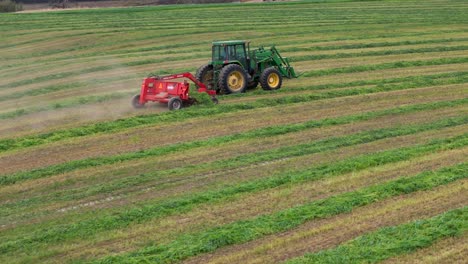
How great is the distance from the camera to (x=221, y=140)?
1591cm

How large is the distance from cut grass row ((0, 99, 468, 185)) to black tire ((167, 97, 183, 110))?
338 cm

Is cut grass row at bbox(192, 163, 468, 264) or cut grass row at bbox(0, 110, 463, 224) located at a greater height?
cut grass row at bbox(0, 110, 463, 224)

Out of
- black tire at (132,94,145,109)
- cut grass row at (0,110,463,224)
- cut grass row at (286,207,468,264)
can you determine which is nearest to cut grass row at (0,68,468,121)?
black tire at (132,94,145,109)

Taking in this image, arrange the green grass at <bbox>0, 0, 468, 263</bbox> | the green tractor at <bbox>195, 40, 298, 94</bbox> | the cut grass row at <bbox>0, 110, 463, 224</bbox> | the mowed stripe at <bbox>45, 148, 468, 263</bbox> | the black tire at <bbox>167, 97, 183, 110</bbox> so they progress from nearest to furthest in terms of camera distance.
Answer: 1. the mowed stripe at <bbox>45, 148, 468, 263</bbox>
2. the green grass at <bbox>0, 0, 468, 263</bbox>
3. the cut grass row at <bbox>0, 110, 463, 224</bbox>
4. the black tire at <bbox>167, 97, 183, 110</bbox>
5. the green tractor at <bbox>195, 40, 298, 94</bbox>

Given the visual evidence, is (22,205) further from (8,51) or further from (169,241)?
(8,51)

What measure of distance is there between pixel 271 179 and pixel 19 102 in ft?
40.8

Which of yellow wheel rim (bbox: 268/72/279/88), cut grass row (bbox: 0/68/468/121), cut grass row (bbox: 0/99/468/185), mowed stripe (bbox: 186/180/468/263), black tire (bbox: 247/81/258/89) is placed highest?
yellow wheel rim (bbox: 268/72/279/88)

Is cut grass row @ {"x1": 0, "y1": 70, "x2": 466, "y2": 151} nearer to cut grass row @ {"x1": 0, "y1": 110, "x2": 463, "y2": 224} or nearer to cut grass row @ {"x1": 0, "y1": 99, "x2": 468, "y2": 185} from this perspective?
cut grass row @ {"x1": 0, "y1": 99, "x2": 468, "y2": 185}

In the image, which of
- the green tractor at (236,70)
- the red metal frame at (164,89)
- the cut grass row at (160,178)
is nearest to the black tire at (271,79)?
the green tractor at (236,70)

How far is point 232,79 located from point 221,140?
215 inches

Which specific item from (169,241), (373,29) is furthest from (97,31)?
(169,241)

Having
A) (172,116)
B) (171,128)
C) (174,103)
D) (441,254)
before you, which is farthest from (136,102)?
(441,254)

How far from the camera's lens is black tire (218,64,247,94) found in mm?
20602

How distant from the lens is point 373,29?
37.1 m
